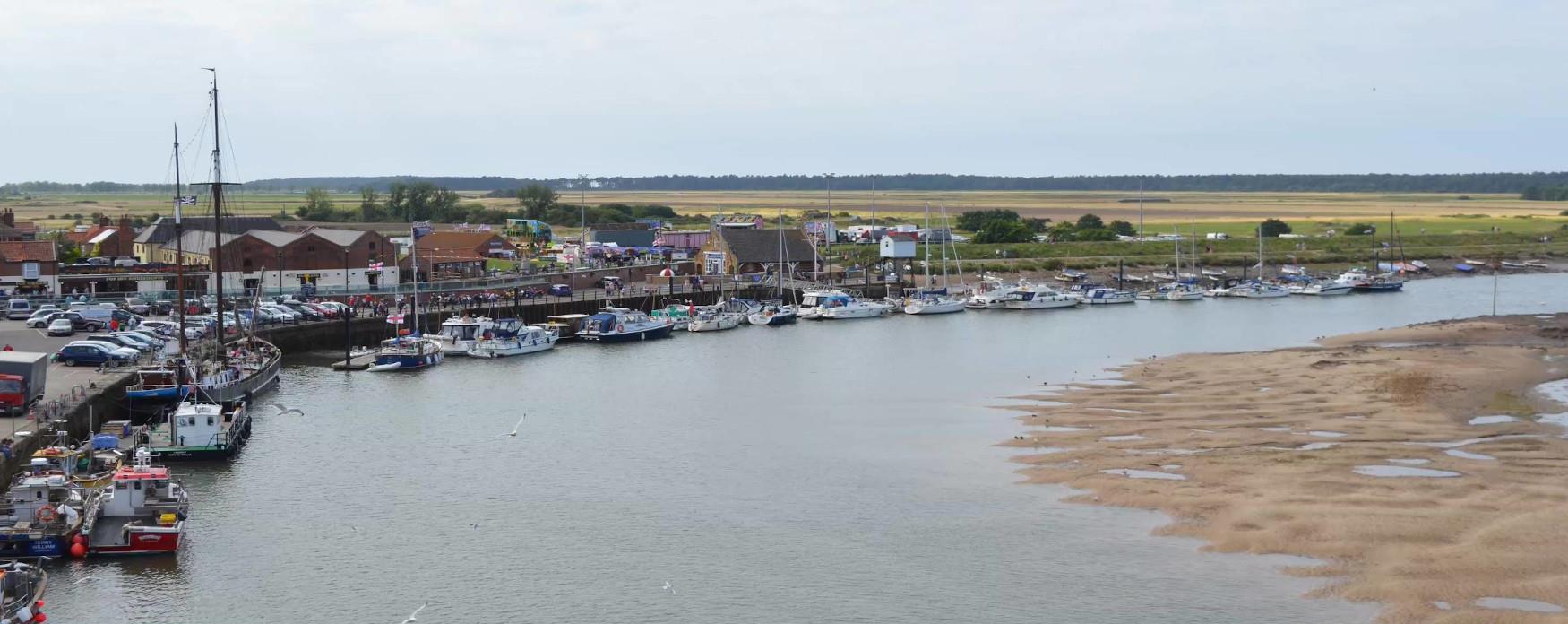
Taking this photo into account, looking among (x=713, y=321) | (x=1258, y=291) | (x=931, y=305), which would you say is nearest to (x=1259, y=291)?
(x=1258, y=291)

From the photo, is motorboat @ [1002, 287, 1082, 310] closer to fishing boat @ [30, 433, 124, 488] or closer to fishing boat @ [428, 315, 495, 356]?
fishing boat @ [428, 315, 495, 356]

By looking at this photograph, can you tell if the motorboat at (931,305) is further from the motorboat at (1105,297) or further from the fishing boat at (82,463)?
the fishing boat at (82,463)

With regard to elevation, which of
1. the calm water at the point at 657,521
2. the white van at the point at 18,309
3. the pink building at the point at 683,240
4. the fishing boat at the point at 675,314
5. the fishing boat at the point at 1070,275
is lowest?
the calm water at the point at 657,521

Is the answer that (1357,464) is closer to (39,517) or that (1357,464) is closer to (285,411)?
(39,517)

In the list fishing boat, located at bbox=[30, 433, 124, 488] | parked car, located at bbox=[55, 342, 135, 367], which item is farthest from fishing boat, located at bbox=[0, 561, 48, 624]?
parked car, located at bbox=[55, 342, 135, 367]

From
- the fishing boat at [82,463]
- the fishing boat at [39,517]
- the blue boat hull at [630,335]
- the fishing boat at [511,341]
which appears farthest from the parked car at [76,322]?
the fishing boat at [39,517]

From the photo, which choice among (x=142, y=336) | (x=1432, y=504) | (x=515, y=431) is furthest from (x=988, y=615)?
(x=142, y=336)
